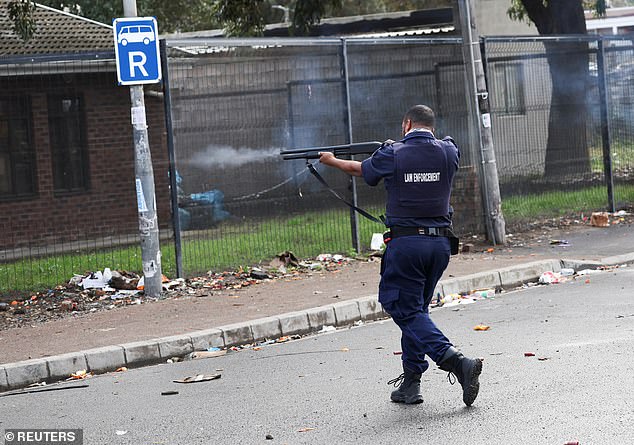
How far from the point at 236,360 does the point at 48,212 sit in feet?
13.8

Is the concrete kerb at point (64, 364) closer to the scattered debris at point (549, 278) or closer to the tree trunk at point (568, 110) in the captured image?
the scattered debris at point (549, 278)

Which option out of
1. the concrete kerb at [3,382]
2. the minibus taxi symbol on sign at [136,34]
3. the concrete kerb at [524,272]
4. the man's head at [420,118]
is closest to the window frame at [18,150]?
the minibus taxi symbol on sign at [136,34]

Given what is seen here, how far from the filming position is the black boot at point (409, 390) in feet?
22.1

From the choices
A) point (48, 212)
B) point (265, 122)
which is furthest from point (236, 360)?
point (265, 122)

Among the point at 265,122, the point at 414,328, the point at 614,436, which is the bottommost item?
the point at 614,436

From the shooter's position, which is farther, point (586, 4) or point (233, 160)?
point (586, 4)

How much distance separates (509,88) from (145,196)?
661cm

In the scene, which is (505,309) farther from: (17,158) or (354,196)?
(17,158)

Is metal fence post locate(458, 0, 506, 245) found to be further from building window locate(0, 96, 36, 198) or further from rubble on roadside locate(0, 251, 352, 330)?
building window locate(0, 96, 36, 198)

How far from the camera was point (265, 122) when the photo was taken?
1327cm

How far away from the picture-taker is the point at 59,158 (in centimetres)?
1237

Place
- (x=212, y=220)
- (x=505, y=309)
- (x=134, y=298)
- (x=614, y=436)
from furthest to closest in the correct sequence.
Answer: (x=212, y=220) < (x=134, y=298) < (x=505, y=309) < (x=614, y=436)

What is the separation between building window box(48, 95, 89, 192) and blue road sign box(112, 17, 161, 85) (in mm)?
1384

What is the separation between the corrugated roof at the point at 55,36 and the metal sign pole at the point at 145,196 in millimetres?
7265
